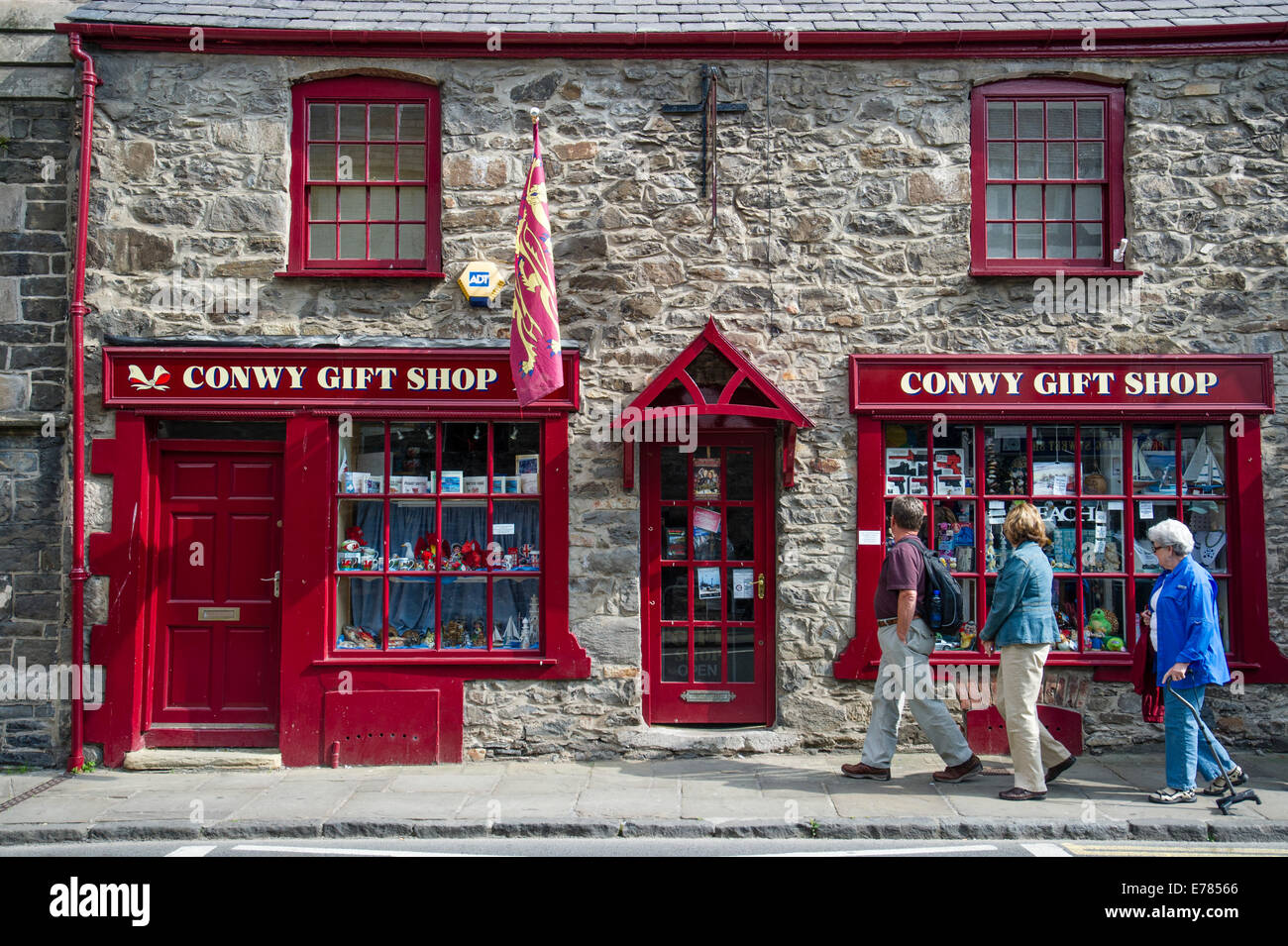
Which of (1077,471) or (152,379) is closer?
(152,379)

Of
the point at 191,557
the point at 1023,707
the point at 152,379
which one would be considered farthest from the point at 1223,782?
the point at 152,379

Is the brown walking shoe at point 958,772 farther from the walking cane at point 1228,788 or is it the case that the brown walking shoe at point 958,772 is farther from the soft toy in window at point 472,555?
the soft toy in window at point 472,555

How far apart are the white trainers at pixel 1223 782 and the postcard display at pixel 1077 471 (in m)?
1.44

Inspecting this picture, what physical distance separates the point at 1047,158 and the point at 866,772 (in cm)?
542

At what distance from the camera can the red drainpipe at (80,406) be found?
25.6ft

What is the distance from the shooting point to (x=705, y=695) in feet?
27.2

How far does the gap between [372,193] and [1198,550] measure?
7728 millimetres

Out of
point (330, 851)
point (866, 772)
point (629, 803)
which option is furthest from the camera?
point (866, 772)

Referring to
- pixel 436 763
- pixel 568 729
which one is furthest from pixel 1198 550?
pixel 436 763

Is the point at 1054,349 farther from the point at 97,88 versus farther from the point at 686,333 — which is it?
the point at 97,88

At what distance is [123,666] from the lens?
7.89m

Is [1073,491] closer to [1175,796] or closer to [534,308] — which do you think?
[1175,796]

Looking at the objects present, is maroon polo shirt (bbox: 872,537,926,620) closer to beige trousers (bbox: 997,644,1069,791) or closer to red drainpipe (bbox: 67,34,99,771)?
beige trousers (bbox: 997,644,1069,791)

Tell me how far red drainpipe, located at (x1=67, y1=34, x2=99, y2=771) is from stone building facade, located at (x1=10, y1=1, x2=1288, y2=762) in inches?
4.2
